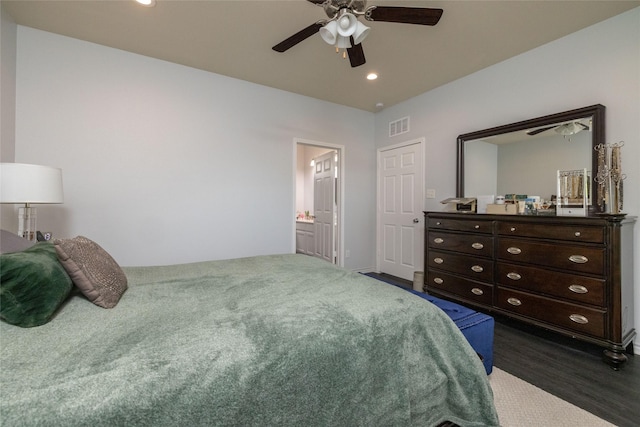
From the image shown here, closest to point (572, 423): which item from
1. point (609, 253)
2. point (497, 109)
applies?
point (609, 253)

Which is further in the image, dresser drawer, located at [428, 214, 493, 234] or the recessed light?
dresser drawer, located at [428, 214, 493, 234]

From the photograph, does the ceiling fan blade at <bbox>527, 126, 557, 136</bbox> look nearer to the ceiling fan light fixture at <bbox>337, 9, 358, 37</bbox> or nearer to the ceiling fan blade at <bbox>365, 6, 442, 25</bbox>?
the ceiling fan blade at <bbox>365, 6, 442, 25</bbox>

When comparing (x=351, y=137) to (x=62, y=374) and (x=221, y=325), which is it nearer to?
(x=221, y=325)

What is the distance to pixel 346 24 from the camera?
1.66 meters

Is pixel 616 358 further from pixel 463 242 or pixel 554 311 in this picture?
pixel 463 242

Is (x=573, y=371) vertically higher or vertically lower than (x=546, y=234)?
lower

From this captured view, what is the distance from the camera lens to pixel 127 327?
97 cm

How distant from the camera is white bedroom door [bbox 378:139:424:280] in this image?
3.89 m

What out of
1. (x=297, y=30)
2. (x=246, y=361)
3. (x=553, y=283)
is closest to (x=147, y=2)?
(x=297, y=30)

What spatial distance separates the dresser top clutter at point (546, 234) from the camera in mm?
1953

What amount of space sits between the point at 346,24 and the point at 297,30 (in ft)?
3.42

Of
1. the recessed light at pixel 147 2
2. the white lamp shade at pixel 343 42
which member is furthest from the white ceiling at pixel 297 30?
the white lamp shade at pixel 343 42

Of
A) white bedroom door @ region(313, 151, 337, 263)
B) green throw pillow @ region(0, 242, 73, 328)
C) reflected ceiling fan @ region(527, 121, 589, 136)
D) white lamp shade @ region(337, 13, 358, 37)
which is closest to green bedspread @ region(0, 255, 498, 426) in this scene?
green throw pillow @ region(0, 242, 73, 328)

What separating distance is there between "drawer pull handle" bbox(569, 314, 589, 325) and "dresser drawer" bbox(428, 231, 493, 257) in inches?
28.1
